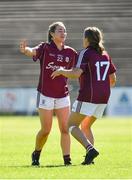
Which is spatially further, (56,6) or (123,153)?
(56,6)

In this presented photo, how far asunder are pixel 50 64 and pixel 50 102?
513 mm

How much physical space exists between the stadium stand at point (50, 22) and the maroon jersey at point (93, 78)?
77.9 feet

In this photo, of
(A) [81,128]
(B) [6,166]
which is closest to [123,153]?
(A) [81,128]

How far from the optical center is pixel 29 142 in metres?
16.4

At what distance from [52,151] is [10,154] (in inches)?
45.3

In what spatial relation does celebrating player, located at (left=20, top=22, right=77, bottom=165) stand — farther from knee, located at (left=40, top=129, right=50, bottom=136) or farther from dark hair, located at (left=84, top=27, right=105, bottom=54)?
dark hair, located at (left=84, top=27, right=105, bottom=54)

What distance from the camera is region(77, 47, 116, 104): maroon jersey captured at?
954cm

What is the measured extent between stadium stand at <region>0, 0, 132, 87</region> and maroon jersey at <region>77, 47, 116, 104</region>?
77.9 ft

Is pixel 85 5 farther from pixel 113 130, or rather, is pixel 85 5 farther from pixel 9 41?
pixel 113 130

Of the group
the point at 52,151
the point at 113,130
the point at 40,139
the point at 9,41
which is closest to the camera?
the point at 40,139

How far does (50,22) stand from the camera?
34.8 metres

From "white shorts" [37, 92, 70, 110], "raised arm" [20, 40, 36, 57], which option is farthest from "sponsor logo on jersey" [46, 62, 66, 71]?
"white shorts" [37, 92, 70, 110]

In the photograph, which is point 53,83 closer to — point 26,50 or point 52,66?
point 52,66

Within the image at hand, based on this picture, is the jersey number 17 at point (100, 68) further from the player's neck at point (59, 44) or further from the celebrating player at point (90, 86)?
the player's neck at point (59, 44)
